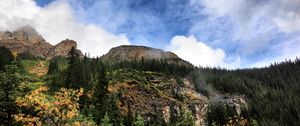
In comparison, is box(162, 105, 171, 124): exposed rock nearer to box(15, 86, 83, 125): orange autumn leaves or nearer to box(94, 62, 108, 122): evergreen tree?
box(94, 62, 108, 122): evergreen tree

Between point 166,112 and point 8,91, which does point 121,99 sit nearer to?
point 166,112

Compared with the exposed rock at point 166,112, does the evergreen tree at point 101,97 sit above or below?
above

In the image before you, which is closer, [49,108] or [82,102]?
[49,108]

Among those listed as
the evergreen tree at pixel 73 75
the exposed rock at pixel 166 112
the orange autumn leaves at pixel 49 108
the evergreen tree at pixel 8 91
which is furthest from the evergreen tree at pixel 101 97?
the exposed rock at pixel 166 112

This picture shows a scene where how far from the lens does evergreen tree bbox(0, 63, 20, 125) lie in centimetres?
2484

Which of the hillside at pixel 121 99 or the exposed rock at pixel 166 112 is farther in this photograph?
the exposed rock at pixel 166 112

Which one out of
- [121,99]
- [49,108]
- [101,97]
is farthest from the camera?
[121,99]

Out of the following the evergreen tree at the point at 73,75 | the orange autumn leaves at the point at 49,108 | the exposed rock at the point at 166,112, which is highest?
the evergreen tree at the point at 73,75

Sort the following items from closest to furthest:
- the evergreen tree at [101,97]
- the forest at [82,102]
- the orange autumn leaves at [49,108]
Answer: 1. the orange autumn leaves at [49,108]
2. the forest at [82,102]
3. the evergreen tree at [101,97]

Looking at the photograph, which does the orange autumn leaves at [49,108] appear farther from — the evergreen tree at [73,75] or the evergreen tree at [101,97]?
the evergreen tree at [73,75]

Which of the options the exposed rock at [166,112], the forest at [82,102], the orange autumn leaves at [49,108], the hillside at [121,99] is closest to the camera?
the orange autumn leaves at [49,108]

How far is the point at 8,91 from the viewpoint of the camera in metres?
25.2

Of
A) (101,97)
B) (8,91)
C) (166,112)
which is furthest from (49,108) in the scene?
(166,112)

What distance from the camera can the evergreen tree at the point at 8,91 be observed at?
24.8 meters
